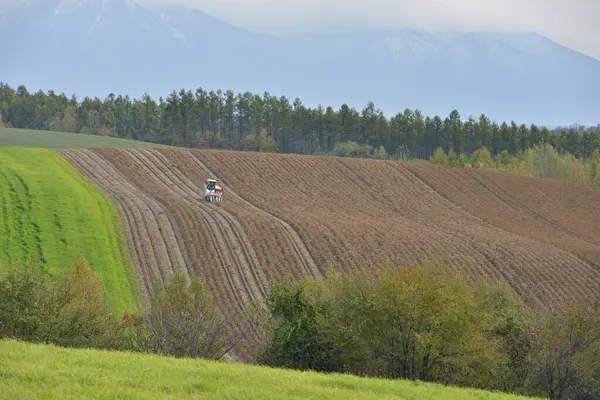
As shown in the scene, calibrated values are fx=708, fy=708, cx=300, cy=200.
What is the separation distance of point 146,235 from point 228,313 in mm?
12694

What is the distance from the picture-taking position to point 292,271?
47.2 metres

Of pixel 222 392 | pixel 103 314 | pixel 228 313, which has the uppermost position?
pixel 222 392

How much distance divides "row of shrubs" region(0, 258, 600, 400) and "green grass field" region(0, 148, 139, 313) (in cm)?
1089

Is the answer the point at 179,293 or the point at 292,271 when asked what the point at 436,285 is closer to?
the point at 179,293

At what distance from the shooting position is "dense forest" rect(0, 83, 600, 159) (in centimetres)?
12962

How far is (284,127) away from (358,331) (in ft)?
359

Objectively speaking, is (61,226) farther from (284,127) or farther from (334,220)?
(284,127)

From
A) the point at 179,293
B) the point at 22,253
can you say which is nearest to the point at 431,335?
the point at 179,293

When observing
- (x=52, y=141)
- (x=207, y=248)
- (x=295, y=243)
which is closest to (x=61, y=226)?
(x=207, y=248)

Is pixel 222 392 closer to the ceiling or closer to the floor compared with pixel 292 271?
closer to the ceiling

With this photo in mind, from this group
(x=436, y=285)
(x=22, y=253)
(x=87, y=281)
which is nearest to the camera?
(x=436, y=285)

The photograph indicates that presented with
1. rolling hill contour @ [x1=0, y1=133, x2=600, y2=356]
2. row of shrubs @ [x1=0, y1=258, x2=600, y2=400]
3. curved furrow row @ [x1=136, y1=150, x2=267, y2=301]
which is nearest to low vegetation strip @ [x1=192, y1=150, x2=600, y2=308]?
rolling hill contour @ [x1=0, y1=133, x2=600, y2=356]

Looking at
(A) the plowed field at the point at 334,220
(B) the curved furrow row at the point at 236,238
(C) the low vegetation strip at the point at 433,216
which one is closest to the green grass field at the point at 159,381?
(A) the plowed field at the point at 334,220

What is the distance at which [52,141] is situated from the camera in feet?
304
